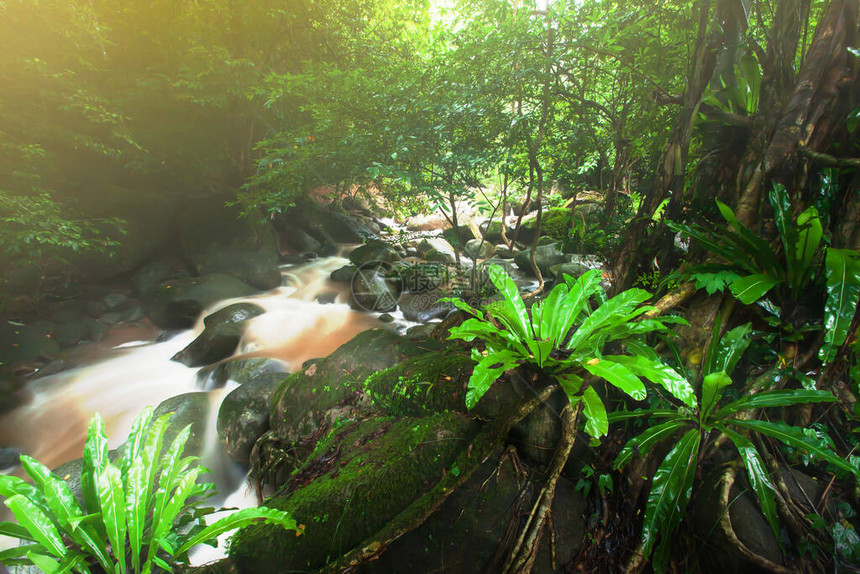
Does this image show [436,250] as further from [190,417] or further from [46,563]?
[46,563]

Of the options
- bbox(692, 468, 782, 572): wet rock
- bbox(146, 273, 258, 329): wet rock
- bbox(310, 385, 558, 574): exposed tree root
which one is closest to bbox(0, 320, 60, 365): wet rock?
bbox(146, 273, 258, 329): wet rock

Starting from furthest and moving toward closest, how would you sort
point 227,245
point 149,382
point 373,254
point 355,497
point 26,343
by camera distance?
point 227,245
point 373,254
point 26,343
point 149,382
point 355,497

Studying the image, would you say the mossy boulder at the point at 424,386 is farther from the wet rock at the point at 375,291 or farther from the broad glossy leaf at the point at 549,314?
the wet rock at the point at 375,291

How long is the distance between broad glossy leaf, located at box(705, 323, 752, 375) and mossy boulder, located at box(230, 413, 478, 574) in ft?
4.31

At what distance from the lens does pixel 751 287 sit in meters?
1.73

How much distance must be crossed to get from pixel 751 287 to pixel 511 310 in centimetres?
125

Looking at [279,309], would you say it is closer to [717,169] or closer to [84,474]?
[84,474]

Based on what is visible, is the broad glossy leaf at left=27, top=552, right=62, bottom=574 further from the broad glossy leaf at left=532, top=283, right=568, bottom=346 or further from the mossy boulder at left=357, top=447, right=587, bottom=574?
the broad glossy leaf at left=532, top=283, right=568, bottom=346

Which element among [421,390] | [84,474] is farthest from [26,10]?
[421,390]

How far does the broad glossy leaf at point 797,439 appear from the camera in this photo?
49.4 inches

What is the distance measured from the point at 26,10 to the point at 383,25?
5512 millimetres

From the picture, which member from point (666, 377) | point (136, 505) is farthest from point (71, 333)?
point (666, 377)

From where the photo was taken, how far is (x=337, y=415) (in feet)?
8.52

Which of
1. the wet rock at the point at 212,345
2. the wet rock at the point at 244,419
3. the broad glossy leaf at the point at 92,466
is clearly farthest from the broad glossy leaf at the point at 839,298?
the wet rock at the point at 212,345
